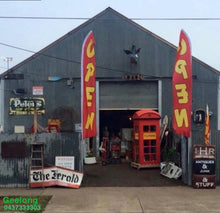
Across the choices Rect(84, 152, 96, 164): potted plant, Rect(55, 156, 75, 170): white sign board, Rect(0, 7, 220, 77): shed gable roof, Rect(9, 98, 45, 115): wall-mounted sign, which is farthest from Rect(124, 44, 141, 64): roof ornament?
Rect(55, 156, 75, 170): white sign board

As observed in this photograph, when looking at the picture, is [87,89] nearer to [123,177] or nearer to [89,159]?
[123,177]

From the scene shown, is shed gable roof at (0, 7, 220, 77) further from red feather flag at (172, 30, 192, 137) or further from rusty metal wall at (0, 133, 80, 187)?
rusty metal wall at (0, 133, 80, 187)

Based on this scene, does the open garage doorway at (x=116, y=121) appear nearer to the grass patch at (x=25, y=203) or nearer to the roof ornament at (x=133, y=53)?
the roof ornament at (x=133, y=53)

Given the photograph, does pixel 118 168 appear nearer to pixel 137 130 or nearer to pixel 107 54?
pixel 137 130

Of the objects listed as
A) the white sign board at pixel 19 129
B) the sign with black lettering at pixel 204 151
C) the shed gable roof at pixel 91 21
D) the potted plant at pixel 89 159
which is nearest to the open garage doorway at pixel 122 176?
the potted plant at pixel 89 159

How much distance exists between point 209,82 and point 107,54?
5.71 metres

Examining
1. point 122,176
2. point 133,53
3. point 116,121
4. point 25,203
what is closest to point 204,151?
point 122,176

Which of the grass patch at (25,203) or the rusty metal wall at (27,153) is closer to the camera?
the grass patch at (25,203)

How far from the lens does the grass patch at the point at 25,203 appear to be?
31.8 feet

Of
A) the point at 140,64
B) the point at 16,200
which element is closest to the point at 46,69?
the point at 140,64

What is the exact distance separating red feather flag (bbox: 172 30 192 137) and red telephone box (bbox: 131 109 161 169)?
2710 mm

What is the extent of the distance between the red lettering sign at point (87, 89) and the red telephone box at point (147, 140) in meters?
2.86

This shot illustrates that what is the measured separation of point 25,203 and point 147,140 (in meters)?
7.30

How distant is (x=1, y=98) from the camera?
2008cm
